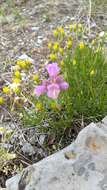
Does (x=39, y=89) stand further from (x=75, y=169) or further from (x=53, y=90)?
(x=75, y=169)

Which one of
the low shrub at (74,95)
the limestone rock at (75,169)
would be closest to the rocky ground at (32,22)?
the low shrub at (74,95)

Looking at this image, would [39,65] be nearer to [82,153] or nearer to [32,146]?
[32,146]

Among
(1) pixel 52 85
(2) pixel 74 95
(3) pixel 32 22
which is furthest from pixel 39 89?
(3) pixel 32 22

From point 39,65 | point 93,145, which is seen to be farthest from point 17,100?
point 93,145

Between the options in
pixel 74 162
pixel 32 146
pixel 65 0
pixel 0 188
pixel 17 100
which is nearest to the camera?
pixel 74 162

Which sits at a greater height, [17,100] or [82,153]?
[82,153]

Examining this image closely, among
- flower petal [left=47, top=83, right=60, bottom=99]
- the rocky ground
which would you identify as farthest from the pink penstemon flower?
the rocky ground

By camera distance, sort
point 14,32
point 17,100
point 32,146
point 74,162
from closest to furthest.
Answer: point 74,162
point 32,146
point 17,100
point 14,32

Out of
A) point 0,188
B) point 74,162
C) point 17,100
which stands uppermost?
point 74,162
